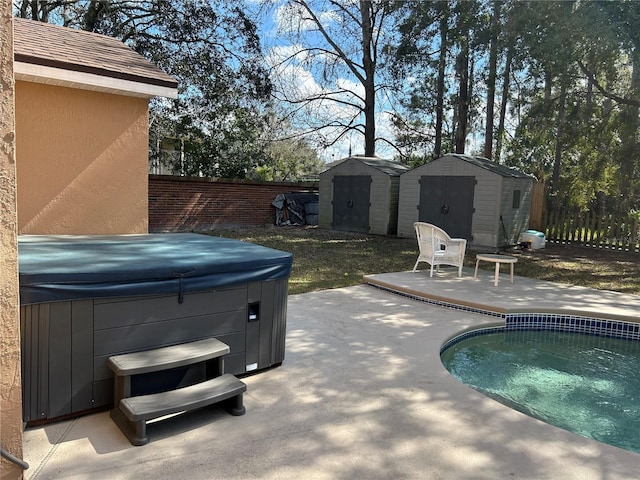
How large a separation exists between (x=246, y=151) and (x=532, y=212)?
34.5ft

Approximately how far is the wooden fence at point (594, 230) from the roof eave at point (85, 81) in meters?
10.1

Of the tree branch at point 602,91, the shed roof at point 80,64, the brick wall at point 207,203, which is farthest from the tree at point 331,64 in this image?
the shed roof at point 80,64

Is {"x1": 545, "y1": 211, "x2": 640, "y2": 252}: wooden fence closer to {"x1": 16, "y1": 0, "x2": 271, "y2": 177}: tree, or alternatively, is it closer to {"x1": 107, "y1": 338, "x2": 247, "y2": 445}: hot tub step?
{"x1": 16, "y1": 0, "x2": 271, "y2": 177}: tree

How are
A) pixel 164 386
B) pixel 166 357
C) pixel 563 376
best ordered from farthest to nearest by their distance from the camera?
pixel 563 376, pixel 164 386, pixel 166 357

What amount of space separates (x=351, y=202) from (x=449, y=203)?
10.6 feet

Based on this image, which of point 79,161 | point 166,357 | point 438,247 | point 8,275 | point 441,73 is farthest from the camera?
point 441,73

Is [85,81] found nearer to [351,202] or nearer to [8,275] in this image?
[8,275]

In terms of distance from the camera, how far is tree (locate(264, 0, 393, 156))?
16.5 m

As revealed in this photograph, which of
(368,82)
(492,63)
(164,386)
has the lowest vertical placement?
(164,386)

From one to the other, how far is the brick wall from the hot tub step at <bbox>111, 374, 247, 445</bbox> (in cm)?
1032

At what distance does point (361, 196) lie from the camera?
13.2m

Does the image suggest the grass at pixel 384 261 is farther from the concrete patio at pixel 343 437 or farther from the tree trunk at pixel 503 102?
the tree trunk at pixel 503 102

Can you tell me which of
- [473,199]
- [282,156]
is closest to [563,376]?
[473,199]

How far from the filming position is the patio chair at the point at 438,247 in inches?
260
